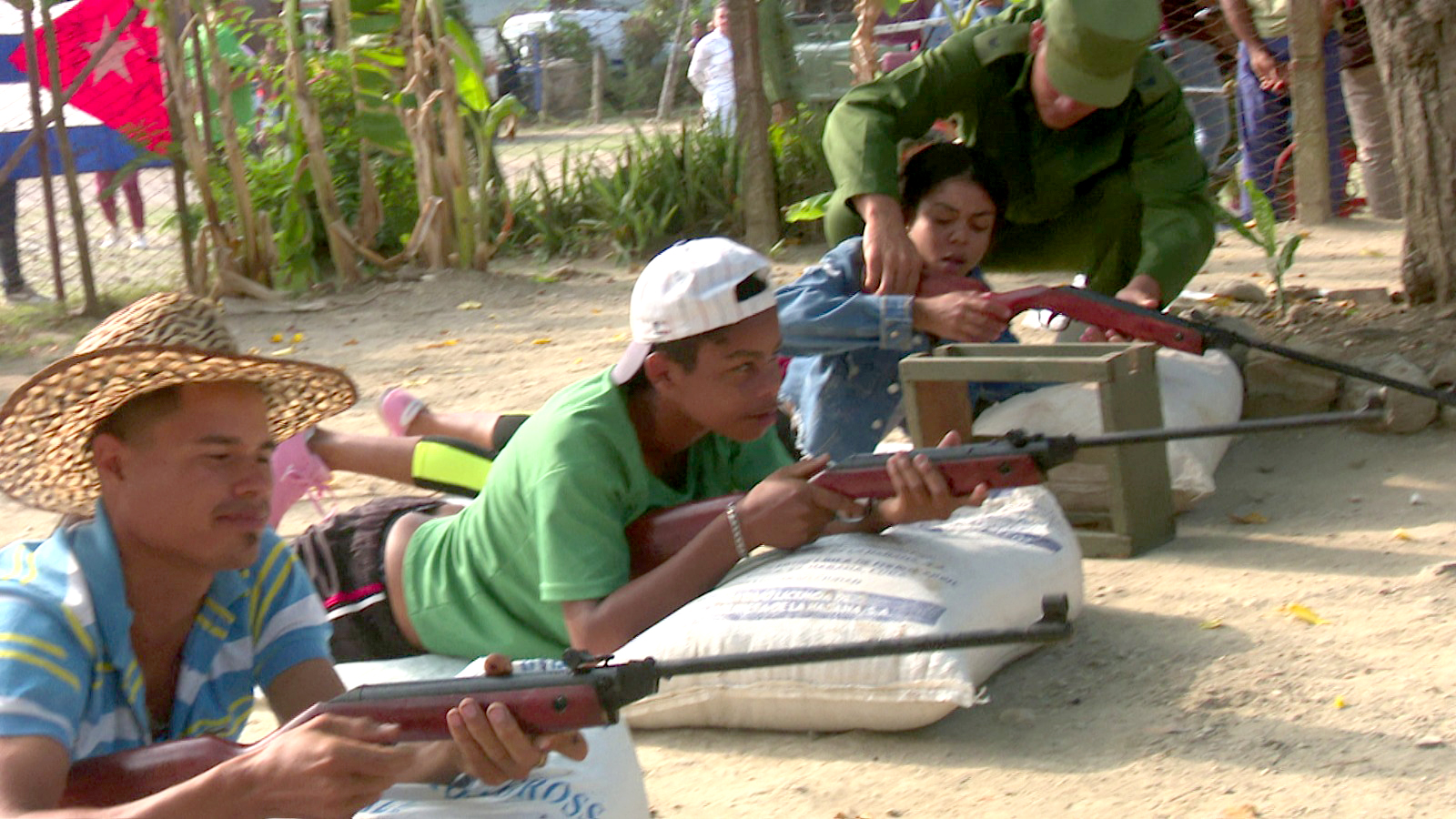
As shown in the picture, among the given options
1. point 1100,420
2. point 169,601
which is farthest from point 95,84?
point 169,601

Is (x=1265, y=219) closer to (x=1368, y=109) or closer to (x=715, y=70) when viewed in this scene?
(x=1368, y=109)

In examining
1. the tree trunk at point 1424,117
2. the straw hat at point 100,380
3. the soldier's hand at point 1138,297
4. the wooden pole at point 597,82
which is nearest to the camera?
the straw hat at point 100,380

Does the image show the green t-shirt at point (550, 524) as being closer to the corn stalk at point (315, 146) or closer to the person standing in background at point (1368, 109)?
the person standing in background at point (1368, 109)

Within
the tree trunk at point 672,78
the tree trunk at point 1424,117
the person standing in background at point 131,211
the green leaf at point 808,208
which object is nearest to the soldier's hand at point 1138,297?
the tree trunk at point 1424,117

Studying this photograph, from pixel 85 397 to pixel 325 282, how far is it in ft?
23.4

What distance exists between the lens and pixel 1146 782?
275 cm

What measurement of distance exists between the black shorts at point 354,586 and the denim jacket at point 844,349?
1332mm

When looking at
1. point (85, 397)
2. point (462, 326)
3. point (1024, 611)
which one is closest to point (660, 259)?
point (1024, 611)

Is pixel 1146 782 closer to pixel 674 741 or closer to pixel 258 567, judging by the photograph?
pixel 674 741

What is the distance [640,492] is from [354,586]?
2.48 feet

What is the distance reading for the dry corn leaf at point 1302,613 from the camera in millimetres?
3439

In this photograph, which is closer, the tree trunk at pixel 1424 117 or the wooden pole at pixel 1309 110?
the tree trunk at pixel 1424 117

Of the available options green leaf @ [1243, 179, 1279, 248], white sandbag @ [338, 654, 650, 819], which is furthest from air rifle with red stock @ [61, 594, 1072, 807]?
green leaf @ [1243, 179, 1279, 248]

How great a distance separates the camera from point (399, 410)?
480 centimetres
